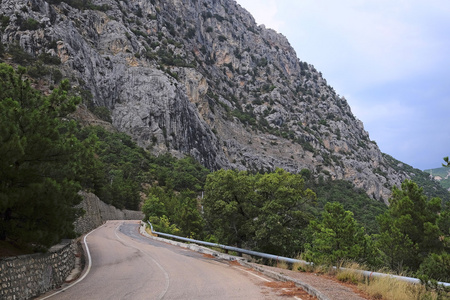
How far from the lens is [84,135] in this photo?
62.6 meters

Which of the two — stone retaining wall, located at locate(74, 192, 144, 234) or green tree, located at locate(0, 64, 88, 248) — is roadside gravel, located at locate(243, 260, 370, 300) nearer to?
green tree, located at locate(0, 64, 88, 248)

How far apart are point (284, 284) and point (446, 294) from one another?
4553 millimetres

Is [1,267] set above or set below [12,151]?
below

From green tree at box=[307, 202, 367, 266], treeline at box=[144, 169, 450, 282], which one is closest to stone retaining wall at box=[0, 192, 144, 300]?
treeline at box=[144, 169, 450, 282]

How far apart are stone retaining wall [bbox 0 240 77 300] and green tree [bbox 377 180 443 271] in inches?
613

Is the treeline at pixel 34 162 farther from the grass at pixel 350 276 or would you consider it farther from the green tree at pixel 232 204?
the green tree at pixel 232 204

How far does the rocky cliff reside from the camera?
269 feet

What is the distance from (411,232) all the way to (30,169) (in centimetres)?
1907

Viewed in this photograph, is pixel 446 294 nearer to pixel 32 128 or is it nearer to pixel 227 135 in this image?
pixel 32 128

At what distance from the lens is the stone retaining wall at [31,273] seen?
7738mm

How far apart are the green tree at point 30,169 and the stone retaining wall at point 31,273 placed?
0.60 metres

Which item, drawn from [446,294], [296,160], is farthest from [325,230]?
[296,160]

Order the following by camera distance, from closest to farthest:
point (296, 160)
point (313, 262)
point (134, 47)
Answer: point (313, 262) → point (134, 47) → point (296, 160)

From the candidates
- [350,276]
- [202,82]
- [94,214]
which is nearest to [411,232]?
[350,276]
